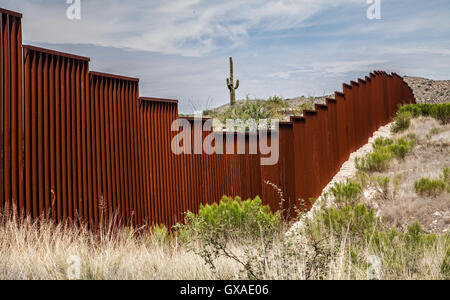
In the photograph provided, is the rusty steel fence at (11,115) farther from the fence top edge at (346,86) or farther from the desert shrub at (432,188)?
the fence top edge at (346,86)

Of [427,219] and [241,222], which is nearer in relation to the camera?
[241,222]

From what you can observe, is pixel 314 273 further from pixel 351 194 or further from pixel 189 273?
pixel 351 194

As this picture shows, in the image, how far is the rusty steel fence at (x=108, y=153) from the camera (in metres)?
6.55

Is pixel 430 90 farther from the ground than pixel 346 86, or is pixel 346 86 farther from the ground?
pixel 430 90

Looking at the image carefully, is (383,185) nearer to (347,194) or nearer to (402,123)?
(347,194)

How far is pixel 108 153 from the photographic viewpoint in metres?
8.01

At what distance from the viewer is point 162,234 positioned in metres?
8.34

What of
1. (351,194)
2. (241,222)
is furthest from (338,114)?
(241,222)

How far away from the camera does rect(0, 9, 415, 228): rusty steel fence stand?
258 inches

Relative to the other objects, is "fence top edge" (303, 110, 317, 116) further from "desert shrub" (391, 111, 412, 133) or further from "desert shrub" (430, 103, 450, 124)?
"desert shrub" (430, 103, 450, 124)

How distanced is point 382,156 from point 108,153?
946 centimetres

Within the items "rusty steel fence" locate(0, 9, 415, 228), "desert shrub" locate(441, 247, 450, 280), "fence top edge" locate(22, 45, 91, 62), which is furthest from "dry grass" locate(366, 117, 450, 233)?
"fence top edge" locate(22, 45, 91, 62)

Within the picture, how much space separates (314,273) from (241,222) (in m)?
3.97

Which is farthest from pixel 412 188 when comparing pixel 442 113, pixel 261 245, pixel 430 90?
pixel 430 90
